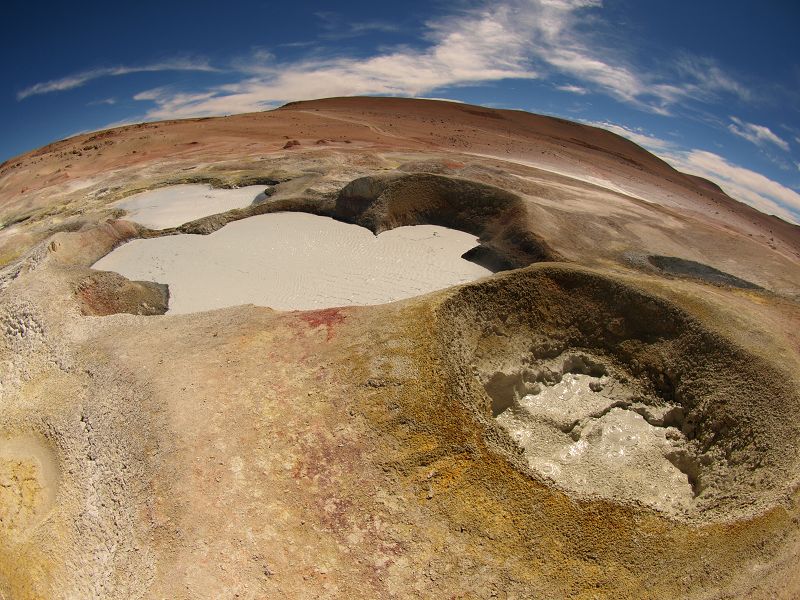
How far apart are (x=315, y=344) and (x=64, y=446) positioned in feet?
14.9

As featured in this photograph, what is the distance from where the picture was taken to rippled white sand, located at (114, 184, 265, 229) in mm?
19964

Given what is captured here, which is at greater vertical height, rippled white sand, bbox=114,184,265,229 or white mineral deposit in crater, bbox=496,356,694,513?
rippled white sand, bbox=114,184,265,229

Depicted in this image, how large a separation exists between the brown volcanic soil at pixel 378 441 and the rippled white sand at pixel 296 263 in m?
1.79

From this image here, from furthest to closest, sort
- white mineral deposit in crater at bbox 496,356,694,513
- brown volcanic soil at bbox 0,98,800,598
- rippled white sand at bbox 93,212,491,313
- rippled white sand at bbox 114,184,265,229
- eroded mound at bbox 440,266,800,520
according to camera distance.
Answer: rippled white sand at bbox 114,184,265,229 < rippled white sand at bbox 93,212,491,313 < white mineral deposit in crater at bbox 496,356,694,513 < eroded mound at bbox 440,266,800,520 < brown volcanic soil at bbox 0,98,800,598

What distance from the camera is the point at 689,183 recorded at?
4778 cm

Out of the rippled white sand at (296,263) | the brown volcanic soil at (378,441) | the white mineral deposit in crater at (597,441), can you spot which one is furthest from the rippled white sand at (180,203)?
the white mineral deposit in crater at (597,441)

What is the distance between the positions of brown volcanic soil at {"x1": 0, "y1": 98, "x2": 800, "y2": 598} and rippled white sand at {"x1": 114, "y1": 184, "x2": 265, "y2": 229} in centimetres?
578

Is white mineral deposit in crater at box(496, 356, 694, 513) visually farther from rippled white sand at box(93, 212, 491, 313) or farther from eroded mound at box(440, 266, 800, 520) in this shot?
rippled white sand at box(93, 212, 491, 313)

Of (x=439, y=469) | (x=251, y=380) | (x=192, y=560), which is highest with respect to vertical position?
(x=251, y=380)

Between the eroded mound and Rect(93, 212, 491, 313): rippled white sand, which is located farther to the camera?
Rect(93, 212, 491, 313): rippled white sand

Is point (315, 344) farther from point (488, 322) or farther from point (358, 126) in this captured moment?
point (358, 126)

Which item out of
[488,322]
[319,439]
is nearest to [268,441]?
[319,439]

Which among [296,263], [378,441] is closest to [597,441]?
[378,441]

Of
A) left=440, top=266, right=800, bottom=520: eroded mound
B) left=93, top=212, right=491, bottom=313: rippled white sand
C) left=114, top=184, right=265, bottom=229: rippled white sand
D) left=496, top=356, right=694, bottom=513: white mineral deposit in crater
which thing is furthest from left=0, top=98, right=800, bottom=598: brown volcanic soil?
left=114, top=184, right=265, bottom=229: rippled white sand
